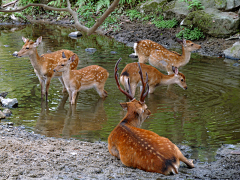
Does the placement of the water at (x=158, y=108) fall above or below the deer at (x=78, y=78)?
below

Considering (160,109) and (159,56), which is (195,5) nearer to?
(159,56)

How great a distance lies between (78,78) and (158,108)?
184cm

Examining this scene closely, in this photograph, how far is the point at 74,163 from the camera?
4266 millimetres

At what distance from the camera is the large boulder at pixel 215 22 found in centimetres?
1236

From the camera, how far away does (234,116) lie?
20.9ft

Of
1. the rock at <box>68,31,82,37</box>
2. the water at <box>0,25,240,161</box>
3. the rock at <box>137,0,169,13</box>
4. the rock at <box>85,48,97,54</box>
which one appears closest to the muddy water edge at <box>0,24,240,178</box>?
the water at <box>0,25,240,161</box>

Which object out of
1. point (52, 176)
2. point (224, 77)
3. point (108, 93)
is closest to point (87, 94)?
point (108, 93)

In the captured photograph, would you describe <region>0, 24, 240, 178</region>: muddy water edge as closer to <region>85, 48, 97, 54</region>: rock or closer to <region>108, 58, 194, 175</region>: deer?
<region>108, 58, 194, 175</region>: deer

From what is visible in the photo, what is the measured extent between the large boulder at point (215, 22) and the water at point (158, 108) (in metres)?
1.98

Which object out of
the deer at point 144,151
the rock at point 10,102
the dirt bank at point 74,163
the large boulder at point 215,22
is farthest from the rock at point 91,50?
the deer at point 144,151

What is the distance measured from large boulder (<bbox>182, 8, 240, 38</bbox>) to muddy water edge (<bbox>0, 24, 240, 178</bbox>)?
2.06m

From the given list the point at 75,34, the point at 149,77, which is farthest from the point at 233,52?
the point at 75,34

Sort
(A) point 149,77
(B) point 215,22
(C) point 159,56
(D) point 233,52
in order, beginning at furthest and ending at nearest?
(B) point 215,22 → (D) point 233,52 → (C) point 159,56 → (A) point 149,77

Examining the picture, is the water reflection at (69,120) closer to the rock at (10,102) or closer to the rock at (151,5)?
the rock at (10,102)
